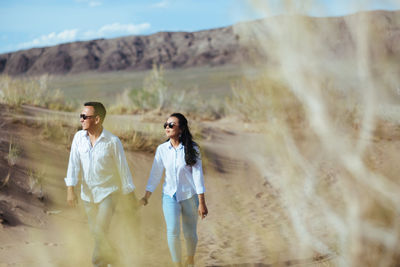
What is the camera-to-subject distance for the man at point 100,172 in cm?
501

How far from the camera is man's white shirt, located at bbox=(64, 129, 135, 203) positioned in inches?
198

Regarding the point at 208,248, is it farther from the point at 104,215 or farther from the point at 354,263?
the point at 354,263

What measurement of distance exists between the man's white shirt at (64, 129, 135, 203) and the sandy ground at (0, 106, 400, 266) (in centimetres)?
32

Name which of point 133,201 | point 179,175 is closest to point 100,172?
point 133,201

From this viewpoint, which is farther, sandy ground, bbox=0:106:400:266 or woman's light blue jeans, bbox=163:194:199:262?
sandy ground, bbox=0:106:400:266

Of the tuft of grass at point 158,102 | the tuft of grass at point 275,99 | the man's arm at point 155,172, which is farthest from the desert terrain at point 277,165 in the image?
the tuft of grass at point 158,102

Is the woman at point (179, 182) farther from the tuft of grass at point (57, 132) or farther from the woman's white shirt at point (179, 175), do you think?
the tuft of grass at point (57, 132)

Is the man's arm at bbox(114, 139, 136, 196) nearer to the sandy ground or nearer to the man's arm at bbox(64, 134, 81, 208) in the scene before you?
the sandy ground

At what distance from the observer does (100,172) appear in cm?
505

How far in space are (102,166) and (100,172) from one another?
0.07 m

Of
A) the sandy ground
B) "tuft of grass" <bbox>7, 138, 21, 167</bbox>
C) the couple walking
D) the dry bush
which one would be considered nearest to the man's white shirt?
the couple walking

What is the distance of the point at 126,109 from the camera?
67.4 ft

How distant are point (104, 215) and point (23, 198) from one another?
4494 millimetres

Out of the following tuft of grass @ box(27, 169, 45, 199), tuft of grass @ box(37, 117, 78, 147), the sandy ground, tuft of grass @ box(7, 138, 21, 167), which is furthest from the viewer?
tuft of grass @ box(37, 117, 78, 147)
